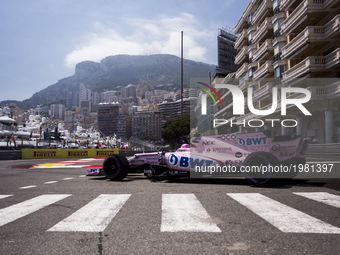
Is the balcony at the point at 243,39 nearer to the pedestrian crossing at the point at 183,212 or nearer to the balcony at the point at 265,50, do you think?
the balcony at the point at 265,50

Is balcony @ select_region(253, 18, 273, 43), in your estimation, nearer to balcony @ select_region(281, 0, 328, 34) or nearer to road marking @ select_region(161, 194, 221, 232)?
balcony @ select_region(281, 0, 328, 34)

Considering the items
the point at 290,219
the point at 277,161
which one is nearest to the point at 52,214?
the point at 290,219

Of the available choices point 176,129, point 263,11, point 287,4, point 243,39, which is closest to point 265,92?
point 287,4

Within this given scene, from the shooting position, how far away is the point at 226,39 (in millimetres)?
81562

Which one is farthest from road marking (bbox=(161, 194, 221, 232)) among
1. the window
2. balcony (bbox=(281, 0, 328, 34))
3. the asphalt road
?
the window

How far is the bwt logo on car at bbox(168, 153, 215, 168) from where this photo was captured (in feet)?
23.6

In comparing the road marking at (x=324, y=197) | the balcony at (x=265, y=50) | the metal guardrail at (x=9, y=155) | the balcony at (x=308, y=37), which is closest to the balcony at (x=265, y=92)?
the balcony at (x=265, y=50)

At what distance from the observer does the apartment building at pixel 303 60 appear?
24.2m

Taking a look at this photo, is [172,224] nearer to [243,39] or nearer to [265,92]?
[265,92]

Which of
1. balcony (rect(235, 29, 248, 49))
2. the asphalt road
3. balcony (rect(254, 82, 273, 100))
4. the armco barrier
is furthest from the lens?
balcony (rect(235, 29, 248, 49))

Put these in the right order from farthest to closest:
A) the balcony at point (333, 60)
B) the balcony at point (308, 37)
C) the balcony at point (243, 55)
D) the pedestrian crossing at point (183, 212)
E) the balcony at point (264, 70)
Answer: the balcony at point (243, 55) < the balcony at point (264, 70) < the balcony at point (308, 37) < the balcony at point (333, 60) < the pedestrian crossing at point (183, 212)

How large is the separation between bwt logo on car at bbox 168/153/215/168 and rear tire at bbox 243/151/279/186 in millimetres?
1000

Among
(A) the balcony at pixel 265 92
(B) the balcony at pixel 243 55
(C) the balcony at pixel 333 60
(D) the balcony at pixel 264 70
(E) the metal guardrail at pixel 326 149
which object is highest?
(B) the balcony at pixel 243 55

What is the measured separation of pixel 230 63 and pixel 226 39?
7.86 metres
